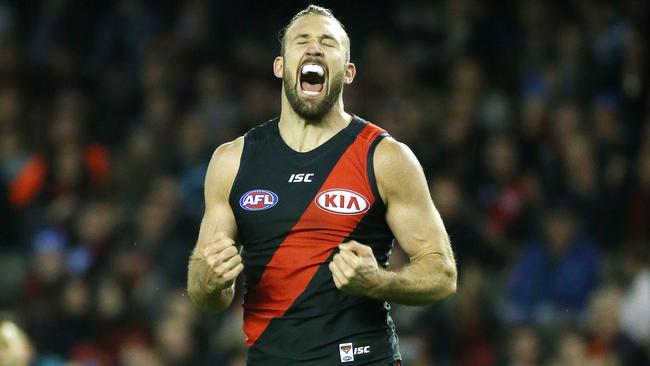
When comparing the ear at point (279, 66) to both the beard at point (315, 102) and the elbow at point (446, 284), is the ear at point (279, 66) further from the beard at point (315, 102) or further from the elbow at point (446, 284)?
the elbow at point (446, 284)

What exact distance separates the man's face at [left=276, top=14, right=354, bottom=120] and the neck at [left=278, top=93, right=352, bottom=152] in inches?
1.3

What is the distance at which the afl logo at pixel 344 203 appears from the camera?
462cm

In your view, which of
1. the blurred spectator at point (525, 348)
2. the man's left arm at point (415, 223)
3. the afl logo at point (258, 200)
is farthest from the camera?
the blurred spectator at point (525, 348)

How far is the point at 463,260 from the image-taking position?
1000 cm

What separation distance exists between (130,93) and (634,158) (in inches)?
210

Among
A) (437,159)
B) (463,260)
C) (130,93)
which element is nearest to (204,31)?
(130,93)

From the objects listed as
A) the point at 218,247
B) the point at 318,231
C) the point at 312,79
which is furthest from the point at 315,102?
the point at 218,247

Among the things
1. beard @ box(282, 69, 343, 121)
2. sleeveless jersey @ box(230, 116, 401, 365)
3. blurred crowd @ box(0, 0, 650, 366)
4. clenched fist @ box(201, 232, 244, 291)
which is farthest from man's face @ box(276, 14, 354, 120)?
blurred crowd @ box(0, 0, 650, 366)

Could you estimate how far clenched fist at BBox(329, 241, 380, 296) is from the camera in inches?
164

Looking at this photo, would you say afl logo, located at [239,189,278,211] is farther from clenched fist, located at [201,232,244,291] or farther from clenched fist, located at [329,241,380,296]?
clenched fist, located at [329,241,380,296]

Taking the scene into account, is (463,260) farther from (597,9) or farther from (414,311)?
(597,9)

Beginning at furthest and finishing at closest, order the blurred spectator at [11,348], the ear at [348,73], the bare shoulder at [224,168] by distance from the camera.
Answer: the blurred spectator at [11,348] → the ear at [348,73] → the bare shoulder at [224,168]

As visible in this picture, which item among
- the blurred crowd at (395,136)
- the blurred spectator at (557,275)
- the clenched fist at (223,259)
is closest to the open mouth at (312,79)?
the clenched fist at (223,259)

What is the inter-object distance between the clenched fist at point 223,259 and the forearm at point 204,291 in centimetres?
11
